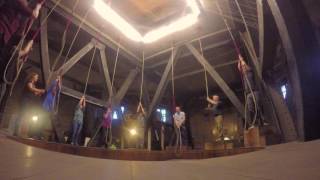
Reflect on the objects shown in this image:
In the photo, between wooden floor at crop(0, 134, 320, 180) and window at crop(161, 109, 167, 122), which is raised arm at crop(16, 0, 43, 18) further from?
window at crop(161, 109, 167, 122)

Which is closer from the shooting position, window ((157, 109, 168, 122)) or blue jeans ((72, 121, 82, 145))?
blue jeans ((72, 121, 82, 145))

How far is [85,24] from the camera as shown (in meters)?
7.84

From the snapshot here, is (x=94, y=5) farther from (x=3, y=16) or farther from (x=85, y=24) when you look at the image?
(x=3, y=16)

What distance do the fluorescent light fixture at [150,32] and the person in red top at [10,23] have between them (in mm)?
2025

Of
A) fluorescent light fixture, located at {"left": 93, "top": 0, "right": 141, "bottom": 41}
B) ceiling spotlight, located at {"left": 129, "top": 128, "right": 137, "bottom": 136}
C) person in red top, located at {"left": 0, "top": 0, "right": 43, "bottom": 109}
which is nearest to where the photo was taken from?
person in red top, located at {"left": 0, "top": 0, "right": 43, "bottom": 109}

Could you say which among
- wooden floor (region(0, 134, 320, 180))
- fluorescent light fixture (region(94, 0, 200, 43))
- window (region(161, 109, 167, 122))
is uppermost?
fluorescent light fixture (region(94, 0, 200, 43))

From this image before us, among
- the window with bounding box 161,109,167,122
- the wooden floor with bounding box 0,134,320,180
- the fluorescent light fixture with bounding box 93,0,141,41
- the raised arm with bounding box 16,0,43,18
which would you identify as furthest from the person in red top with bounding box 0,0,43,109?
the window with bounding box 161,109,167,122

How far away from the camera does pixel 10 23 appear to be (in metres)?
5.13

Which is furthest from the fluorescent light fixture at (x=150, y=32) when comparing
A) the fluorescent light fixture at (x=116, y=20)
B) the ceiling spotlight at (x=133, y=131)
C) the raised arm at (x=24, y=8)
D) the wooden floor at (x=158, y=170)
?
the wooden floor at (x=158, y=170)

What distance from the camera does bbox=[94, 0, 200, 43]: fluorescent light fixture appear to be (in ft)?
23.6

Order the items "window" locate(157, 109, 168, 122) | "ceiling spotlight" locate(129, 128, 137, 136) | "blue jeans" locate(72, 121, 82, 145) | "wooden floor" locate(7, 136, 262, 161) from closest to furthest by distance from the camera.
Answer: "wooden floor" locate(7, 136, 262, 161) → "blue jeans" locate(72, 121, 82, 145) → "ceiling spotlight" locate(129, 128, 137, 136) → "window" locate(157, 109, 168, 122)

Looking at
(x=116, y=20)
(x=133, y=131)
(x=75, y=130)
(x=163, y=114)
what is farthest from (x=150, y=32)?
(x=163, y=114)

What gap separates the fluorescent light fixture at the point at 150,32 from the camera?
7.19 meters

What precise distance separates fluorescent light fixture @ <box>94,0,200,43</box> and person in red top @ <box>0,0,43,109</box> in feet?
6.65
